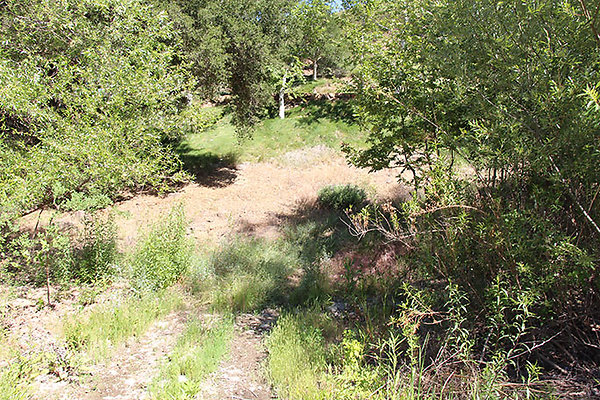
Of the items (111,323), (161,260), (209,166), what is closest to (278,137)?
(209,166)

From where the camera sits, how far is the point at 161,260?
6.17m

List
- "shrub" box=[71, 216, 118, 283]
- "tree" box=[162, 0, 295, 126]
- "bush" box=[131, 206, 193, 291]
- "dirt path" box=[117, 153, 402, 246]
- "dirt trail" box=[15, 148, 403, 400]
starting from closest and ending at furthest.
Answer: "dirt trail" box=[15, 148, 403, 400] < "bush" box=[131, 206, 193, 291] < "shrub" box=[71, 216, 118, 283] < "dirt path" box=[117, 153, 402, 246] < "tree" box=[162, 0, 295, 126]

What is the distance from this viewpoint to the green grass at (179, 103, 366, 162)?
1812 centimetres

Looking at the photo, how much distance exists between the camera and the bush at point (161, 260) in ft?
20.1

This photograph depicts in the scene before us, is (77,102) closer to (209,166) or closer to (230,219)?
(230,219)

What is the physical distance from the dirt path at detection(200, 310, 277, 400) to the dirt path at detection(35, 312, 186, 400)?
67 centimetres

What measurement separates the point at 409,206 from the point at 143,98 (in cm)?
553

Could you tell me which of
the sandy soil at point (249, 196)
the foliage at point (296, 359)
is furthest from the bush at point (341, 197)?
→ the foliage at point (296, 359)

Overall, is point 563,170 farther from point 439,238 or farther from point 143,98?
point 143,98

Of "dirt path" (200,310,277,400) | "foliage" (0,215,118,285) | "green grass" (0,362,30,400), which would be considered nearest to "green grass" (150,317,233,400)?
"dirt path" (200,310,277,400)

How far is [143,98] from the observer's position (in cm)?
682

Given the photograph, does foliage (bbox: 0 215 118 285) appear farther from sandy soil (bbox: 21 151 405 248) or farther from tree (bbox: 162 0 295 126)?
tree (bbox: 162 0 295 126)

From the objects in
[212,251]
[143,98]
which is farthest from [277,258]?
[143,98]

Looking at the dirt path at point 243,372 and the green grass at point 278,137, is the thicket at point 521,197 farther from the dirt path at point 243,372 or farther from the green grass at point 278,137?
the green grass at point 278,137
